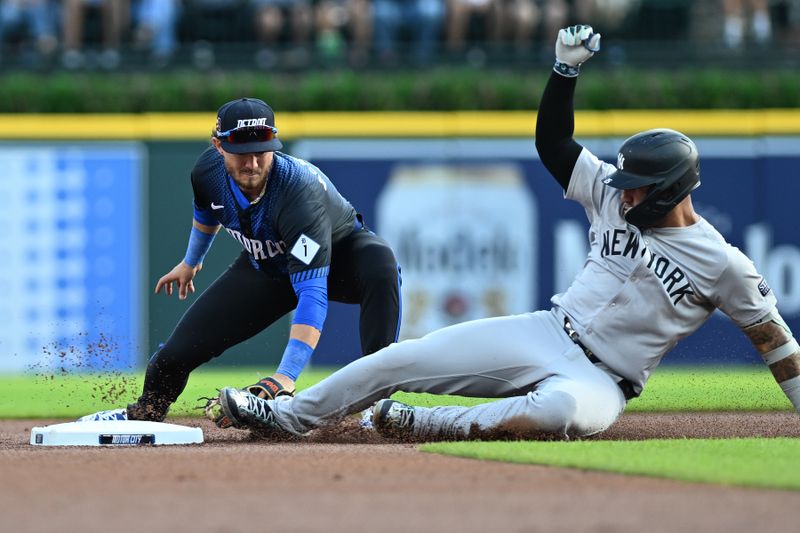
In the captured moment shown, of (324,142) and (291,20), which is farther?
(291,20)

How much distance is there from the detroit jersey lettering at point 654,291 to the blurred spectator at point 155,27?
348 inches

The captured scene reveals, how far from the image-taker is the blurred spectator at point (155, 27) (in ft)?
44.3

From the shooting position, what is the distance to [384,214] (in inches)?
475

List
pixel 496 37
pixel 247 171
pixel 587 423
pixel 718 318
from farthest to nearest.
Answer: pixel 496 37 < pixel 718 318 < pixel 247 171 < pixel 587 423

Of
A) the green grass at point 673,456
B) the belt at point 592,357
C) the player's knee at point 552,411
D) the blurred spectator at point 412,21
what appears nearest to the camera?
the green grass at point 673,456

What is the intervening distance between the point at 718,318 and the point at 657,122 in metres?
1.90

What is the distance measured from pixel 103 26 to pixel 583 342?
375 inches

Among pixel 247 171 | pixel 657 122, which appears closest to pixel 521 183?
pixel 657 122

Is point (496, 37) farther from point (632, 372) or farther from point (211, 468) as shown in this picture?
point (211, 468)

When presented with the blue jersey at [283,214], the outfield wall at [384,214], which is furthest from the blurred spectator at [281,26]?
the blue jersey at [283,214]

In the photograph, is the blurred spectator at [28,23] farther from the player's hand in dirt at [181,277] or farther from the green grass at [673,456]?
the green grass at [673,456]

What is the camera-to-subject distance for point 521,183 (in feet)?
39.7

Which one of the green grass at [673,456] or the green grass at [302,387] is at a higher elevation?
the green grass at [673,456]

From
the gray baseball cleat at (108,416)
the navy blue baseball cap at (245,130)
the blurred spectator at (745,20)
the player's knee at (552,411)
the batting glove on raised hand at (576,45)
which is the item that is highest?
the batting glove on raised hand at (576,45)
